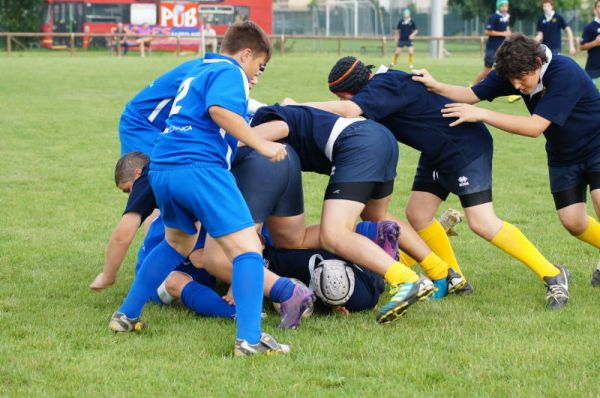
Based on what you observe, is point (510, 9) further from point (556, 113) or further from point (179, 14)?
point (556, 113)

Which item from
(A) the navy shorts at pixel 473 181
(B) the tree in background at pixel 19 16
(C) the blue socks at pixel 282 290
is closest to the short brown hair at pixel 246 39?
(C) the blue socks at pixel 282 290

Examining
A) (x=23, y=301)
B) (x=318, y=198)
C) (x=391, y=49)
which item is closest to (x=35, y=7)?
(x=391, y=49)

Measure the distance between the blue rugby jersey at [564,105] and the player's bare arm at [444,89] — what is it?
5 centimetres

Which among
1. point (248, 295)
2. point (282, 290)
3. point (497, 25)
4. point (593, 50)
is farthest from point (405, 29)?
point (248, 295)

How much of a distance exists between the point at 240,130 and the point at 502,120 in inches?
74.3

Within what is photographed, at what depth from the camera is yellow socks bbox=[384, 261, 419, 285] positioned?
17.2 ft

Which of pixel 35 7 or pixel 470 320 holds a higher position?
pixel 35 7

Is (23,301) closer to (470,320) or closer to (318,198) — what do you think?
(470,320)

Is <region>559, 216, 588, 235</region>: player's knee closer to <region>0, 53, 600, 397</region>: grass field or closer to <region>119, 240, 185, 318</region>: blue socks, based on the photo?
<region>0, 53, 600, 397</region>: grass field

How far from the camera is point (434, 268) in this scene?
19.9 ft

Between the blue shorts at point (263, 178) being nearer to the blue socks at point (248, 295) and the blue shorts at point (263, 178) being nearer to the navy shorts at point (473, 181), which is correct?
the blue socks at point (248, 295)

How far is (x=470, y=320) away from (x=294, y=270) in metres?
1.04

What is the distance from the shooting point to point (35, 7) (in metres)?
46.3

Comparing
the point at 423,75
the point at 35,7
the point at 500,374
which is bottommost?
the point at 500,374
